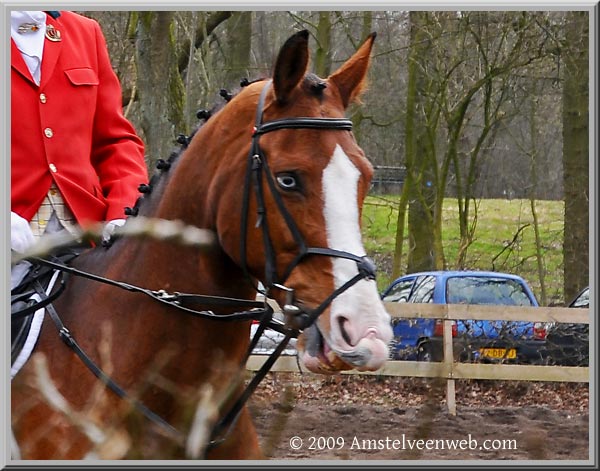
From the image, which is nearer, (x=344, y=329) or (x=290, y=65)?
(x=344, y=329)

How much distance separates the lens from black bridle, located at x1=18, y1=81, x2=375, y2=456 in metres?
3.00

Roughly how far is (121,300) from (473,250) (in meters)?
14.7

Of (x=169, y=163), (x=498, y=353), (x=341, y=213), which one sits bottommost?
(x=498, y=353)

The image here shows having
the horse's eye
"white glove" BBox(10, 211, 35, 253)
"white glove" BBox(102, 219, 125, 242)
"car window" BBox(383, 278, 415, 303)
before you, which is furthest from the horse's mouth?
"car window" BBox(383, 278, 415, 303)

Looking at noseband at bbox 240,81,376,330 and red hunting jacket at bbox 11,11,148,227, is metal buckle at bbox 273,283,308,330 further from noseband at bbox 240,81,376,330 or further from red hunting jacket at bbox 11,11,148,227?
red hunting jacket at bbox 11,11,148,227

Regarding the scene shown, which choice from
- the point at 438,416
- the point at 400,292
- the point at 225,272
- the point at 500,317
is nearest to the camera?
the point at 225,272

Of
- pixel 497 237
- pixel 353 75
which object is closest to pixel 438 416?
pixel 353 75

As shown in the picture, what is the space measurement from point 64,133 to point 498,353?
843 cm

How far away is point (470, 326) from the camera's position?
36.7 ft

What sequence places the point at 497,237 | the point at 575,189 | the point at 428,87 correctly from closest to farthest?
the point at 575,189 < the point at 428,87 < the point at 497,237

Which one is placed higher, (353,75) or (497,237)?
(353,75)

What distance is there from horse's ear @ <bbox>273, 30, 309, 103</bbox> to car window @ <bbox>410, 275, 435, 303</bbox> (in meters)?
11.0

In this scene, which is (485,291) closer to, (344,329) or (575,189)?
(575,189)

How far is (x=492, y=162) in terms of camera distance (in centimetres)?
1823
